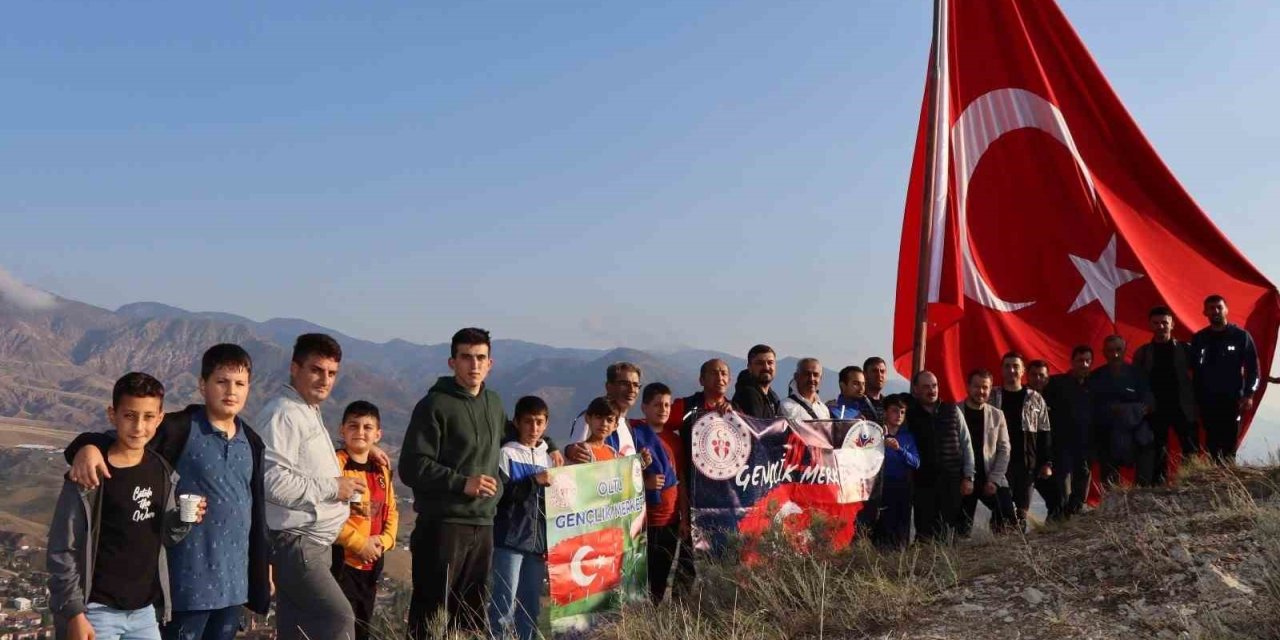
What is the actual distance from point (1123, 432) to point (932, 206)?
3.33 m

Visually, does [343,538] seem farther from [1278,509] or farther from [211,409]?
[1278,509]

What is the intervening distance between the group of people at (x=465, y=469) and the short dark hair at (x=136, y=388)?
1 cm

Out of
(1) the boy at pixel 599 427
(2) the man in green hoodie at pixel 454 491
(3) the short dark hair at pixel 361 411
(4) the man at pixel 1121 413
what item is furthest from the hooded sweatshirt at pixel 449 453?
(4) the man at pixel 1121 413

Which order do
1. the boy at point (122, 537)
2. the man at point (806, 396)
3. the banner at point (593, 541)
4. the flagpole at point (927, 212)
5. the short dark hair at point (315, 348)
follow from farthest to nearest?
the flagpole at point (927, 212) → the man at point (806, 396) → the banner at point (593, 541) → the short dark hair at point (315, 348) → the boy at point (122, 537)

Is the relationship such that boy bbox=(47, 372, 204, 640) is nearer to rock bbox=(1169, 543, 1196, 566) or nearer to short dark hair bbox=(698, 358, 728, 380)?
short dark hair bbox=(698, 358, 728, 380)

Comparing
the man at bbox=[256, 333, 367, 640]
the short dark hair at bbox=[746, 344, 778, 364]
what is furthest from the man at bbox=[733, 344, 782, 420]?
the man at bbox=[256, 333, 367, 640]

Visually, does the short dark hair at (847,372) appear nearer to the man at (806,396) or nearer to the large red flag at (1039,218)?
the man at (806,396)

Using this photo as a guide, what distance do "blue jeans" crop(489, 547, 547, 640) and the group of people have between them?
15 mm

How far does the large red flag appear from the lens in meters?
11.0

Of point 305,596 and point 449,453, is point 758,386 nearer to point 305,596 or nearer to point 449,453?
point 449,453

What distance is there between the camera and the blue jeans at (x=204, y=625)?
14.1 feet

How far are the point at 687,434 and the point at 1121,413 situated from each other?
462 cm

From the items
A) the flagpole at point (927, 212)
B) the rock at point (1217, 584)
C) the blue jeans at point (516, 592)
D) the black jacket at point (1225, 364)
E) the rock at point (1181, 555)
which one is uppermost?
the flagpole at point (927, 212)

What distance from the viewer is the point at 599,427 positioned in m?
6.56
